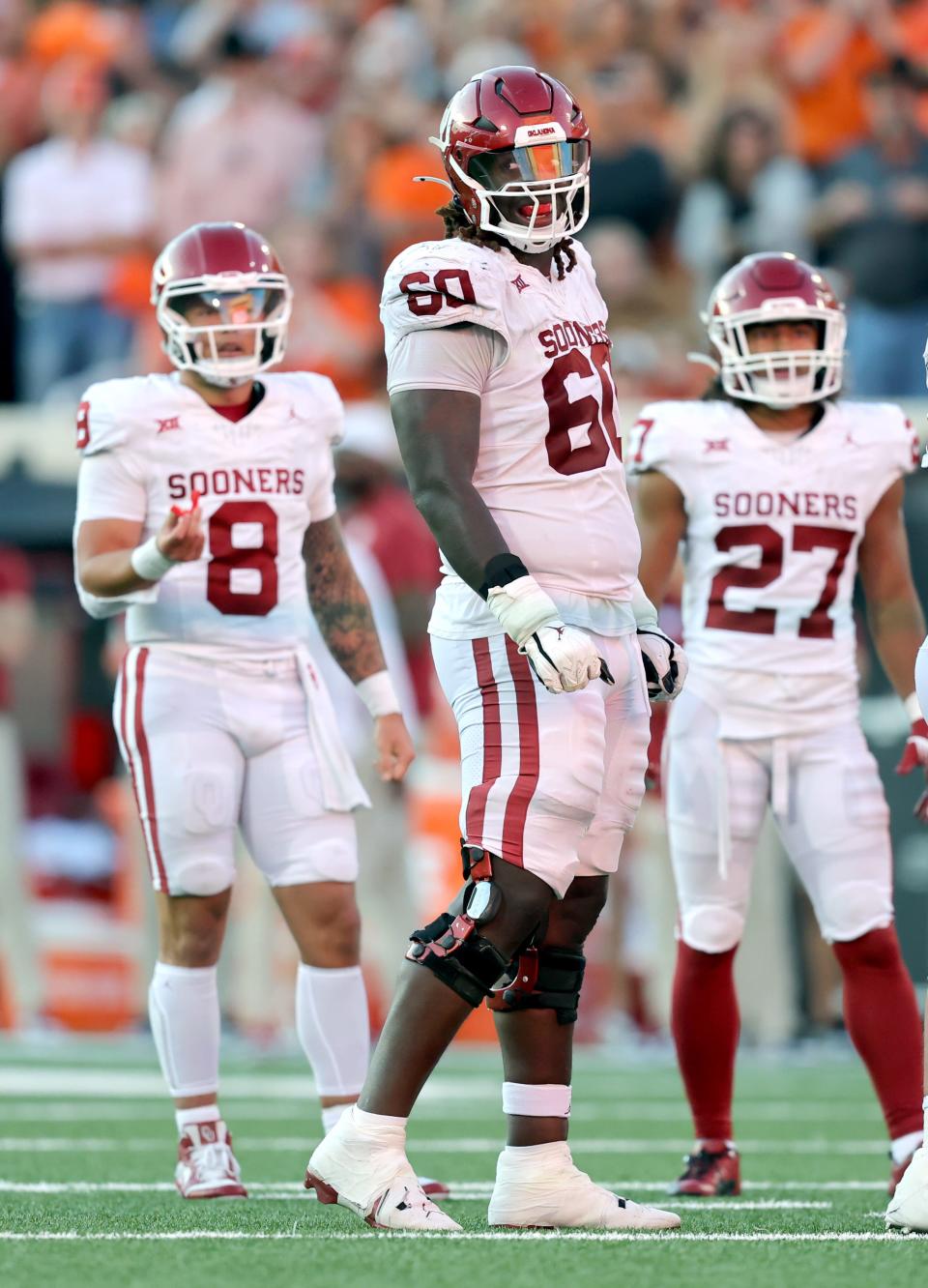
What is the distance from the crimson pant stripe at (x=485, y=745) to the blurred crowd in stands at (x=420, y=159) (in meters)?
6.08

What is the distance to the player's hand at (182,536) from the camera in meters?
4.45

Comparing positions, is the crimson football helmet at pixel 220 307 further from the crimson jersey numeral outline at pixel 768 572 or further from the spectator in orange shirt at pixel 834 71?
the spectator in orange shirt at pixel 834 71

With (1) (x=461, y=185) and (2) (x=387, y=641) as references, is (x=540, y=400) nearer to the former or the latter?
(1) (x=461, y=185)

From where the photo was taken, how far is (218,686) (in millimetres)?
4973

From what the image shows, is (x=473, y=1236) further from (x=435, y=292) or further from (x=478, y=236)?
(x=478, y=236)

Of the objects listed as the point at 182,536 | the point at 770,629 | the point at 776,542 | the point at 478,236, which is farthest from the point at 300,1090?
the point at 478,236

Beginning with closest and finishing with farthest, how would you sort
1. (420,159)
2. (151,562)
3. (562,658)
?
(562,658)
(151,562)
(420,159)

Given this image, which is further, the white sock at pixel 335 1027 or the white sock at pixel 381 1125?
the white sock at pixel 335 1027

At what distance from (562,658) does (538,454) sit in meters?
0.53

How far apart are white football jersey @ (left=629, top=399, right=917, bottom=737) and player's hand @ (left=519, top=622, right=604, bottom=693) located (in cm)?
152

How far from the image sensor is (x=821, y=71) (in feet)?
36.5

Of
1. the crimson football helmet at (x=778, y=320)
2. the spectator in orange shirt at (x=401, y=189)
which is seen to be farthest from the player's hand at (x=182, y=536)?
the spectator in orange shirt at (x=401, y=189)

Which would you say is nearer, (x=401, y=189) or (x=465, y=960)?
(x=465, y=960)

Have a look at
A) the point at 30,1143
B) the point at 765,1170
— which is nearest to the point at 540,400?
the point at 765,1170
